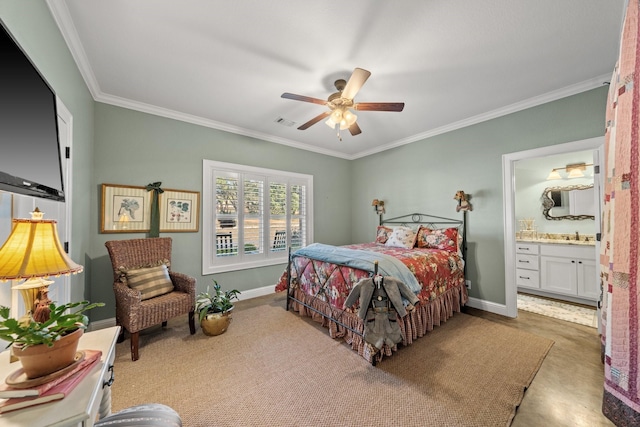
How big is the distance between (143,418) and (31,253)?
2.73 feet

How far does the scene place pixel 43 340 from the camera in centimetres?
82

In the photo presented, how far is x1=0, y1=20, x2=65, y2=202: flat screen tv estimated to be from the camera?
99 centimetres

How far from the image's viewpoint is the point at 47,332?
33.4 inches

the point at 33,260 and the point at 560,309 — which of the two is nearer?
the point at 33,260

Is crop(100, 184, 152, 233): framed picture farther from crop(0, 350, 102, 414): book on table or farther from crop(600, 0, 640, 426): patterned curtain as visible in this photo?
crop(600, 0, 640, 426): patterned curtain

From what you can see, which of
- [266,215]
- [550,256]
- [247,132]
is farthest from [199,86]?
[550,256]

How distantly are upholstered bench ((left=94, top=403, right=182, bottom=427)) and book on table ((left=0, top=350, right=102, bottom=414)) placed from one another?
0.92 ft

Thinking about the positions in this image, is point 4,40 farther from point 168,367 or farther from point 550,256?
point 550,256

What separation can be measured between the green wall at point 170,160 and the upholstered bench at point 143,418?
97.9 inches

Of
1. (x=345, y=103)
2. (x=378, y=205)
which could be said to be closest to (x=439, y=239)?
(x=378, y=205)

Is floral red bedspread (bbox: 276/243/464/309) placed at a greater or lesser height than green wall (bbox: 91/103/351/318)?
lesser

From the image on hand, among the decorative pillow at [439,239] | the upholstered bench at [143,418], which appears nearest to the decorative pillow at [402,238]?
the decorative pillow at [439,239]

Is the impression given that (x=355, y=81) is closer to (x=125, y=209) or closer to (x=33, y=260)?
(x=33, y=260)

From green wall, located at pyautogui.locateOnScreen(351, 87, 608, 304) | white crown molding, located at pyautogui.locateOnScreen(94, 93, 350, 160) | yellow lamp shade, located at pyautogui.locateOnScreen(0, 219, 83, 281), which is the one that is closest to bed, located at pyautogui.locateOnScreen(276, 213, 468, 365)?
green wall, located at pyautogui.locateOnScreen(351, 87, 608, 304)
